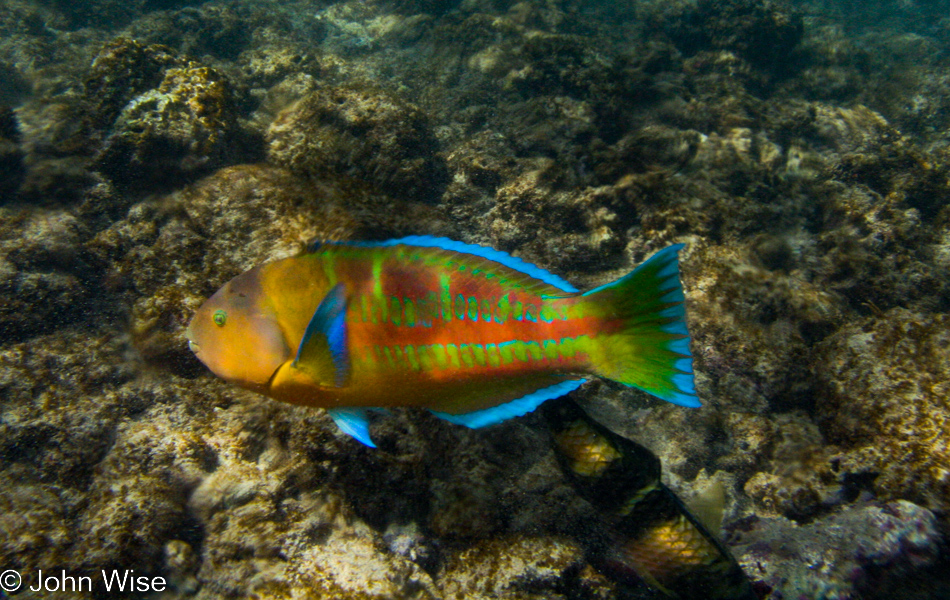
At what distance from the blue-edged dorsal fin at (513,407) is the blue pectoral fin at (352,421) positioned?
32 centimetres

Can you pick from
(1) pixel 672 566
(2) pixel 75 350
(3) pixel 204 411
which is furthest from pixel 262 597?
(2) pixel 75 350

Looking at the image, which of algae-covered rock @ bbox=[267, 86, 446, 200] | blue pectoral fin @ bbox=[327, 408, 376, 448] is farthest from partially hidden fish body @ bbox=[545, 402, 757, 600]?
algae-covered rock @ bbox=[267, 86, 446, 200]

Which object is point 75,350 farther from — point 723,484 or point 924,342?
point 924,342

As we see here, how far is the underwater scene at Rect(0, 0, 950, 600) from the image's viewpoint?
1.65 m

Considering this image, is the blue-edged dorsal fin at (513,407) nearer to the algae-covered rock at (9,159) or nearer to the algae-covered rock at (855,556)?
the algae-covered rock at (855,556)

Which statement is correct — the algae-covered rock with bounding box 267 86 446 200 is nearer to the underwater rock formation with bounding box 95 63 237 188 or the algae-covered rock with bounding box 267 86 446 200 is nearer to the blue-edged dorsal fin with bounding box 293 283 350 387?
the underwater rock formation with bounding box 95 63 237 188

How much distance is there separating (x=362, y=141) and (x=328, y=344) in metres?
3.24

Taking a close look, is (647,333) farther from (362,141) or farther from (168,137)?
(168,137)

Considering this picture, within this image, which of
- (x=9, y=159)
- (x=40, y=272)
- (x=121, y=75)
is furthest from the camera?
(x=121, y=75)

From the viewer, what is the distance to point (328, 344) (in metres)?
1.58

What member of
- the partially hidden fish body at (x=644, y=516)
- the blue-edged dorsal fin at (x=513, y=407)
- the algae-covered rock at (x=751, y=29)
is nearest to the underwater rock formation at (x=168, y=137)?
the blue-edged dorsal fin at (x=513, y=407)

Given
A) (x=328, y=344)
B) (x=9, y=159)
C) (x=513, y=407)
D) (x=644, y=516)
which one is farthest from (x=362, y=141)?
(x=9, y=159)

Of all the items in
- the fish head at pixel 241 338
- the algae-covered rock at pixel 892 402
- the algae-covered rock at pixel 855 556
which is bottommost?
the algae-covered rock at pixel 855 556

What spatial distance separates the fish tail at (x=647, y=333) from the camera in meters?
1.56
